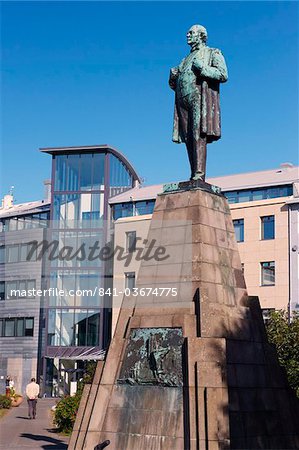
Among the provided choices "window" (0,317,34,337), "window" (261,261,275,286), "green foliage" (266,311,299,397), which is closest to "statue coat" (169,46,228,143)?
"green foliage" (266,311,299,397)

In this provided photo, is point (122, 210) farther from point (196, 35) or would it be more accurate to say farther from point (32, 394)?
point (196, 35)

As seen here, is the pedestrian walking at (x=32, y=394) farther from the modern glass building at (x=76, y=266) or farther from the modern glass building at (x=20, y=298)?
the modern glass building at (x=20, y=298)

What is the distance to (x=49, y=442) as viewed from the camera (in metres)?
22.4

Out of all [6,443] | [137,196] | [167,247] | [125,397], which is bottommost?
[6,443]

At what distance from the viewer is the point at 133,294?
17016 mm

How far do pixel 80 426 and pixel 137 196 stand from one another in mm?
46874

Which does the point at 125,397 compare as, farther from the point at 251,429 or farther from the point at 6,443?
the point at 6,443

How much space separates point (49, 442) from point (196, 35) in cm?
1247

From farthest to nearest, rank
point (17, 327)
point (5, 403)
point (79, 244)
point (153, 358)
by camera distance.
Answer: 1. point (17, 327)
2. point (79, 244)
3. point (5, 403)
4. point (153, 358)

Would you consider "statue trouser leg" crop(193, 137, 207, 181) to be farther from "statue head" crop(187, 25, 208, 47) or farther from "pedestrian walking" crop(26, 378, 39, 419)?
"pedestrian walking" crop(26, 378, 39, 419)

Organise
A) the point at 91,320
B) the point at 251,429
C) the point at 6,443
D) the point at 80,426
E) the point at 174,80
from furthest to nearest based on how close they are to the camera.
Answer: the point at 91,320 < the point at 6,443 < the point at 174,80 < the point at 80,426 < the point at 251,429

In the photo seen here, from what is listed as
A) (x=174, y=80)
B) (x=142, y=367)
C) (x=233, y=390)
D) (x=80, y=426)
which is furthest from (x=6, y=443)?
(x=174, y=80)

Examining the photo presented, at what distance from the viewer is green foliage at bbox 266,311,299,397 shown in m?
29.1

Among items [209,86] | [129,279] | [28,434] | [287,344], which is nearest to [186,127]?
[209,86]
